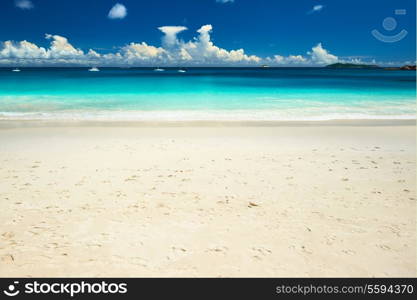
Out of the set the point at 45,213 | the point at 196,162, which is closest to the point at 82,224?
the point at 45,213

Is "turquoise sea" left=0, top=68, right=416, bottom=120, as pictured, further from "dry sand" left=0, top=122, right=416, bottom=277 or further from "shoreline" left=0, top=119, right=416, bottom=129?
"dry sand" left=0, top=122, right=416, bottom=277

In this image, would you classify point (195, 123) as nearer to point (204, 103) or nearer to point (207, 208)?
point (207, 208)

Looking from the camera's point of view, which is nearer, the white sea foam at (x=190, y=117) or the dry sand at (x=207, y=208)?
the dry sand at (x=207, y=208)

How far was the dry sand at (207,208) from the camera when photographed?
120 inches

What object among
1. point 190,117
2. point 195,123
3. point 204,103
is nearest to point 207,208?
point 195,123

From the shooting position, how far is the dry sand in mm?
3037

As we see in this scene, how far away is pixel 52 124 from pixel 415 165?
11.1 m

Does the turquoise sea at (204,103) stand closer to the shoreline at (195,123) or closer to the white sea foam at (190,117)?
the white sea foam at (190,117)

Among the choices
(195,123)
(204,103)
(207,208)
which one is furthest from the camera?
(204,103)

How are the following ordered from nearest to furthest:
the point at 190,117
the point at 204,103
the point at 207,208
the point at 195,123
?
the point at 207,208
the point at 195,123
the point at 190,117
the point at 204,103

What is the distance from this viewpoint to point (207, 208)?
421 centimetres

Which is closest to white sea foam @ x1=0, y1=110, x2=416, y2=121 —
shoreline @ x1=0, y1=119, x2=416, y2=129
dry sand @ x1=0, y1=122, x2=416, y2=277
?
shoreline @ x1=0, y1=119, x2=416, y2=129

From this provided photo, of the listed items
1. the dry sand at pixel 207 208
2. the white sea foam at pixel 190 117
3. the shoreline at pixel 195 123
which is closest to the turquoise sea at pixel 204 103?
the white sea foam at pixel 190 117

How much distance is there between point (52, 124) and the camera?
35.1 ft
